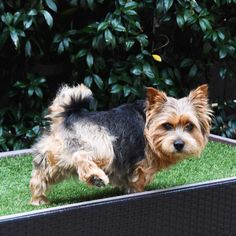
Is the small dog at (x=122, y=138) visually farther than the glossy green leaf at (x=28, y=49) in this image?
No

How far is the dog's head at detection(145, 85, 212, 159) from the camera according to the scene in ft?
12.7

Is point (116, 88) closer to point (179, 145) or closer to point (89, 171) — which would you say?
point (179, 145)

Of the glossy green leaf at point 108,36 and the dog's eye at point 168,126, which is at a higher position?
the glossy green leaf at point 108,36


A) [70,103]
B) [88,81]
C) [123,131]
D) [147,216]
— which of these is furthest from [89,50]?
[147,216]

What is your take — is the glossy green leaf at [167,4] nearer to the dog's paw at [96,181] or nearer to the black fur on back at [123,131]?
the black fur on back at [123,131]

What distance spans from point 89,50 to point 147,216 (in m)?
2.61

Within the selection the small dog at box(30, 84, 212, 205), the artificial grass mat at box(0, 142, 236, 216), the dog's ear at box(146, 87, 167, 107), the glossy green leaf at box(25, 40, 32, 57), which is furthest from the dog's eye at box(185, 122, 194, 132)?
the glossy green leaf at box(25, 40, 32, 57)

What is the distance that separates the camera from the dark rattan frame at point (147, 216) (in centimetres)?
330

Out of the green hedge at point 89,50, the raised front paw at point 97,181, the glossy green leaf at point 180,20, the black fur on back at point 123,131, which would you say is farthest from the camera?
the glossy green leaf at point 180,20

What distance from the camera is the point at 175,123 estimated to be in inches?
152

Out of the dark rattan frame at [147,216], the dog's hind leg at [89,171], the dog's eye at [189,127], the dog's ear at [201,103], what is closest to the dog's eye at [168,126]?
the dog's eye at [189,127]

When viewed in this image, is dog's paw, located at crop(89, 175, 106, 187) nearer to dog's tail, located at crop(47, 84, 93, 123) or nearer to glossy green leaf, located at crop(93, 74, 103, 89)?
dog's tail, located at crop(47, 84, 93, 123)

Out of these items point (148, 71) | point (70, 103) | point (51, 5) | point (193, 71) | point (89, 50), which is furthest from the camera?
point (193, 71)

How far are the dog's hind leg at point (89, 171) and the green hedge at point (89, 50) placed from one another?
204 cm
